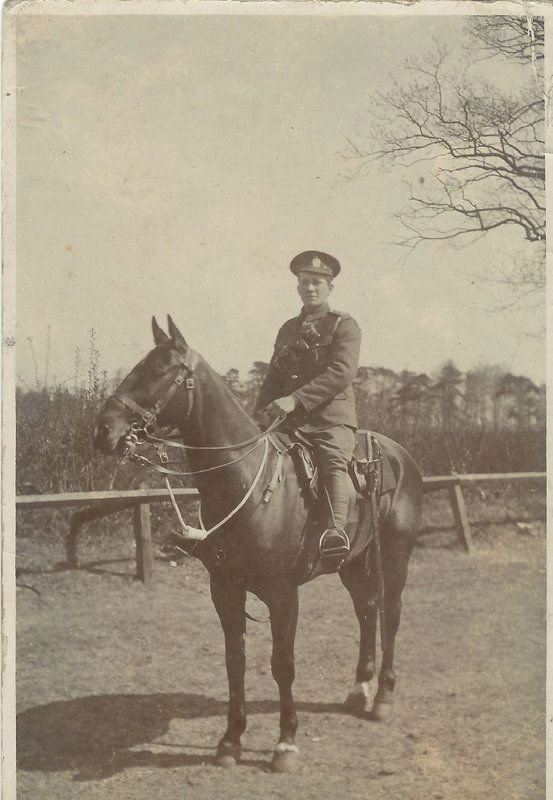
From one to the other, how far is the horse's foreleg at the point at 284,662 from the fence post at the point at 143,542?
1309mm

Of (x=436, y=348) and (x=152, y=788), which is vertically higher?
(x=436, y=348)

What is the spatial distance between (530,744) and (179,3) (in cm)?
486

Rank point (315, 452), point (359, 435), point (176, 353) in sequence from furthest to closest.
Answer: point (359, 435) < point (315, 452) < point (176, 353)

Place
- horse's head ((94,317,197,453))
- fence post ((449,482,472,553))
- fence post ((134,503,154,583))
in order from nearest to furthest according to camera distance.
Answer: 1. horse's head ((94,317,197,453))
2. fence post ((134,503,154,583))
3. fence post ((449,482,472,553))

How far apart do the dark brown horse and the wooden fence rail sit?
1.06 meters

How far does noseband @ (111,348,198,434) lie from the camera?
153 inches

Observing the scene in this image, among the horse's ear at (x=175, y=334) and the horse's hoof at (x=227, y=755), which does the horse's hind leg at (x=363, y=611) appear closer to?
the horse's hoof at (x=227, y=755)

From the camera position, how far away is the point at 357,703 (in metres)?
4.65

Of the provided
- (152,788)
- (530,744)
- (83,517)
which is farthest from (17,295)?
(530,744)

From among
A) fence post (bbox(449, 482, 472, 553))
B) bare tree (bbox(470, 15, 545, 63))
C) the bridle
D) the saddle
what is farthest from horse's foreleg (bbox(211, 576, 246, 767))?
bare tree (bbox(470, 15, 545, 63))

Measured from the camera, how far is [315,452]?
445 cm

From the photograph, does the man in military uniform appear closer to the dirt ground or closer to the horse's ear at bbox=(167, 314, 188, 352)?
the horse's ear at bbox=(167, 314, 188, 352)

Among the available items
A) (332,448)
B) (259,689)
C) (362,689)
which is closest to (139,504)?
(259,689)

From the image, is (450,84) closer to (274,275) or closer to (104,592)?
(274,275)
